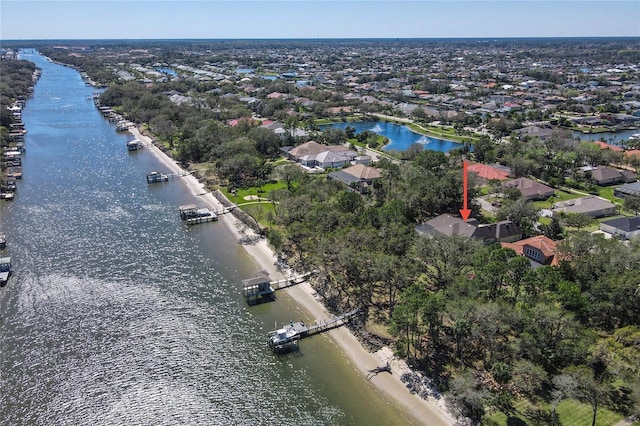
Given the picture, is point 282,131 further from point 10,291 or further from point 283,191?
point 10,291

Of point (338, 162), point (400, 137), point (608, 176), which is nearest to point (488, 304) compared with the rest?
point (338, 162)

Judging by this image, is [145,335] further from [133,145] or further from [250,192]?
[133,145]

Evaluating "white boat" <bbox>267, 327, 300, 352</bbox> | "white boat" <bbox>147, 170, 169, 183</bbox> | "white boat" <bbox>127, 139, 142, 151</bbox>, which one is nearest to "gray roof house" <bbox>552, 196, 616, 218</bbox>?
"white boat" <bbox>267, 327, 300, 352</bbox>

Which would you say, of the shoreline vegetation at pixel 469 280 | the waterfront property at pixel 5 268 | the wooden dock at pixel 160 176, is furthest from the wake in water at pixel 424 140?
the waterfront property at pixel 5 268

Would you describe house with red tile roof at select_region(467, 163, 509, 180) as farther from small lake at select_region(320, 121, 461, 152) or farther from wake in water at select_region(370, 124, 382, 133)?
wake in water at select_region(370, 124, 382, 133)

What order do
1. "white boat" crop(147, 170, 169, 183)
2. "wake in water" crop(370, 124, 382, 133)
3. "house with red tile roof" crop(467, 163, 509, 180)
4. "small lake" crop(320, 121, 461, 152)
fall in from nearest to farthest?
"house with red tile roof" crop(467, 163, 509, 180)
"white boat" crop(147, 170, 169, 183)
"small lake" crop(320, 121, 461, 152)
"wake in water" crop(370, 124, 382, 133)
